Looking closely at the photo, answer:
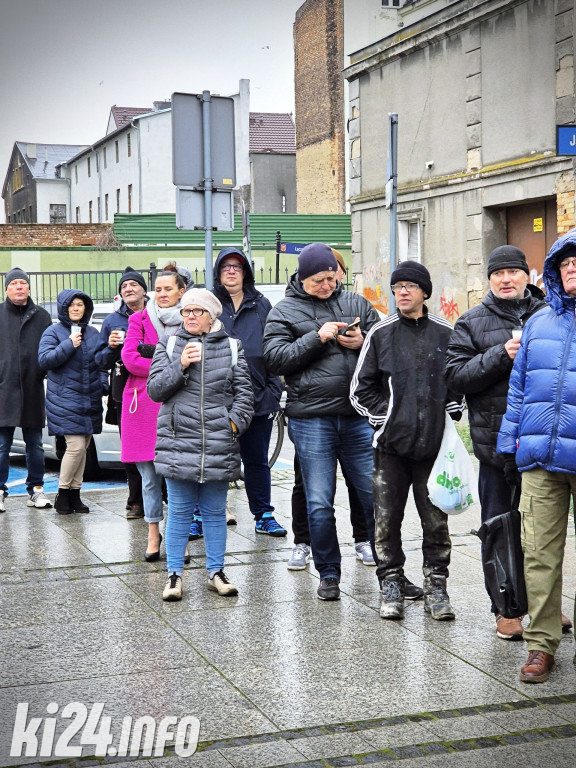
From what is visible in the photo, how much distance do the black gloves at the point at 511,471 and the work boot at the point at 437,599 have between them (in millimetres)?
873

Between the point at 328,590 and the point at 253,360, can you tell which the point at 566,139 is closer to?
the point at 253,360

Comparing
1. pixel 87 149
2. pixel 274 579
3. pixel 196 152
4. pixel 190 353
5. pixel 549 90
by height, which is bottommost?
pixel 274 579

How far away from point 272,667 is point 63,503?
446cm

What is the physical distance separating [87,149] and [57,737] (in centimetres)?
5600

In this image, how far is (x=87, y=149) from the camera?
2256 inches

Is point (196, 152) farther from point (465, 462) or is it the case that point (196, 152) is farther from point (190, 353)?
point (465, 462)

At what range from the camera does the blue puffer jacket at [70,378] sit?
8.93 metres

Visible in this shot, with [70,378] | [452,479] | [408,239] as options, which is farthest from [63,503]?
[408,239]

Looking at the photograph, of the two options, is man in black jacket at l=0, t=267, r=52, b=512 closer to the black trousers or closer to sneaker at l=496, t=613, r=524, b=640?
the black trousers

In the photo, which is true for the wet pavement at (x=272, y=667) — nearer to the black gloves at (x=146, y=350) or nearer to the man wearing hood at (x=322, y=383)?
the man wearing hood at (x=322, y=383)

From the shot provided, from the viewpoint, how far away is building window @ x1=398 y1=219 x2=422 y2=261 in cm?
2205

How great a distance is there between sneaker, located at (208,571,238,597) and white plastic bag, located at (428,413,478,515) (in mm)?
1373

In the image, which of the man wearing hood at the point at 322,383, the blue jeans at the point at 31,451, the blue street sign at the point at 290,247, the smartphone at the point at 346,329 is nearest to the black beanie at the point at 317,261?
the man wearing hood at the point at 322,383

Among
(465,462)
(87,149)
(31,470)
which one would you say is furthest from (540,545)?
(87,149)
